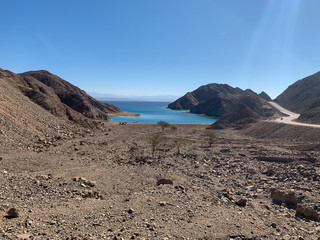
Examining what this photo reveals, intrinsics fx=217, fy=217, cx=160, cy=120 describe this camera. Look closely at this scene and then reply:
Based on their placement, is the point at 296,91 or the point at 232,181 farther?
the point at 296,91

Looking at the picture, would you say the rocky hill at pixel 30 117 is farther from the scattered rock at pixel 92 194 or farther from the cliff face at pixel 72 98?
the cliff face at pixel 72 98

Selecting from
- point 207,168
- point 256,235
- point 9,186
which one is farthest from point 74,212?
point 207,168

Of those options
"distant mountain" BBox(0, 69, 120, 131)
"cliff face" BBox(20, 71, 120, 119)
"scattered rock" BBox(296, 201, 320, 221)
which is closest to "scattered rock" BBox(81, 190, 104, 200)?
"scattered rock" BBox(296, 201, 320, 221)

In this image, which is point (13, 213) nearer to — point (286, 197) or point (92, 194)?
point (92, 194)

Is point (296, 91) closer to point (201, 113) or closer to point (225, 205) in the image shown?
point (201, 113)

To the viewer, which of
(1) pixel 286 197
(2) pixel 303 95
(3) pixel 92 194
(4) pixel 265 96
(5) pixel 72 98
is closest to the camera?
(3) pixel 92 194

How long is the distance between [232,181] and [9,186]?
15174mm

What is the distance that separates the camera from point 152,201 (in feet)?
35.7

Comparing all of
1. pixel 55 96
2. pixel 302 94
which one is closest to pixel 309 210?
pixel 55 96

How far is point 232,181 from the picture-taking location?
1758 cm

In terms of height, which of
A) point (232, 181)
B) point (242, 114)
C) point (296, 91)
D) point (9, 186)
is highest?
point (296, 91)

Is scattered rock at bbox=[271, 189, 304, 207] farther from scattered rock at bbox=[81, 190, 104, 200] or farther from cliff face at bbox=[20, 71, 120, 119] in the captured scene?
cliff face at bbox=[20, 71, 120, 119]

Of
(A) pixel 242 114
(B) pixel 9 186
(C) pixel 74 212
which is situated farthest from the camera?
(A) pixel 242 114

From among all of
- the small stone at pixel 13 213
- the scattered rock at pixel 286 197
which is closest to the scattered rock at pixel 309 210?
the scattered rock at pixel 286 197
